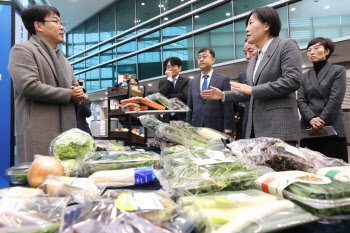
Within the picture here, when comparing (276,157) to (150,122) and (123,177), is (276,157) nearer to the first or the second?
(123,177)

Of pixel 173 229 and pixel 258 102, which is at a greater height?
pixel 258 102

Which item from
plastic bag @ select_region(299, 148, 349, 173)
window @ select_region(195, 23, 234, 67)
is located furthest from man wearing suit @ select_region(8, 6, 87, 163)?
window @ select_region(195, 23, 234, 67)

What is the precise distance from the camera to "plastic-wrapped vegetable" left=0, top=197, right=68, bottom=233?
0.47 meters

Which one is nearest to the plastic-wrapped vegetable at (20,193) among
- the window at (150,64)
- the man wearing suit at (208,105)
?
the man wearing suit at (208,105)

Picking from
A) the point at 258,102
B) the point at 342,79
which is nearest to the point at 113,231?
the point at 258,102

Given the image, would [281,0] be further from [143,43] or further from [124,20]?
[124,20]

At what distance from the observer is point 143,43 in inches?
387

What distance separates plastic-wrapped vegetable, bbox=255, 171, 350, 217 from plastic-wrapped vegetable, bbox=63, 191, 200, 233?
0.29 meters

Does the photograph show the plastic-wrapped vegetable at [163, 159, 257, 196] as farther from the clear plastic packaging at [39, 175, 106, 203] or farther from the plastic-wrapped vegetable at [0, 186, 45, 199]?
the plastic-wrapped vegetable at [0, 186, 45, 199]

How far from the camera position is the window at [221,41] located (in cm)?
700

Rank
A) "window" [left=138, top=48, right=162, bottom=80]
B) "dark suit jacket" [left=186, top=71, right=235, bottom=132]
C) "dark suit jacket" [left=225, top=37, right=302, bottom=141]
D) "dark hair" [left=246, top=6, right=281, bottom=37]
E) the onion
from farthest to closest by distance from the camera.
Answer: "window" [left=138, top=48, right=162, bottom=80] < "dark suit jacket" [left=186, top=71, right=235, bottom=132] < "dark hair" [left=246, top=6, right=281, bottom=37] < "dark suit jacket" [left=225, top=37, right=302, bottom=141] < the onion

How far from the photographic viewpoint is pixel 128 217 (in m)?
0.48

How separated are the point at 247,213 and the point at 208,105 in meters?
2.41

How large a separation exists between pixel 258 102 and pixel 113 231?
1667 mm
